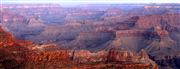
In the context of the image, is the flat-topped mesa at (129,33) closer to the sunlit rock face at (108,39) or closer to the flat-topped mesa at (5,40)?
the sunlit rock face at (108,39)

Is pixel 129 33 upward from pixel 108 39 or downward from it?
upward

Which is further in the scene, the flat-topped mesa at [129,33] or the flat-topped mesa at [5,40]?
the flat-topped mesa at [129,33]

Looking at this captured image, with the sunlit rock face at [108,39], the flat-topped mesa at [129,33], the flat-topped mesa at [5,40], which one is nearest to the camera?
the flat-topped mesa at [5,40]

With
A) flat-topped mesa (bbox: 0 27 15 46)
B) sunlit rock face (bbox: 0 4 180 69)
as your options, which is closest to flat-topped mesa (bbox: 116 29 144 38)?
sunlit rock face (bbox: 0 4 180 69)

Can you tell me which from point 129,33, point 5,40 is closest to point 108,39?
point 129,33

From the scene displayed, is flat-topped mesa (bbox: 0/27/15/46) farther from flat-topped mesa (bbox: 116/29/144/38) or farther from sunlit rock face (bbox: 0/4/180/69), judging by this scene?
flat-topped mesa (bbox: 116/29/144/38)

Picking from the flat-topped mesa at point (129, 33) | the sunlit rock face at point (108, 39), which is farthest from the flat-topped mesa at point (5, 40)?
the flat-topped mesa at point (129, 33)

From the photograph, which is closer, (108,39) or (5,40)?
(5,40)

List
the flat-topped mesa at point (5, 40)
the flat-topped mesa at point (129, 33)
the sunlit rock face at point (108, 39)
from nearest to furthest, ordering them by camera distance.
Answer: the flat-topped mesa at point (5, 40) → the sunlit rock face at point (108, 39) → the flat-topped mesa at point (129, 33)

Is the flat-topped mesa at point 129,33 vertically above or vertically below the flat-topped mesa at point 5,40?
below

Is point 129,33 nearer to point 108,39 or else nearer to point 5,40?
point 108,39

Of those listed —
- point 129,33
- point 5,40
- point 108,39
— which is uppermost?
point 5,40
